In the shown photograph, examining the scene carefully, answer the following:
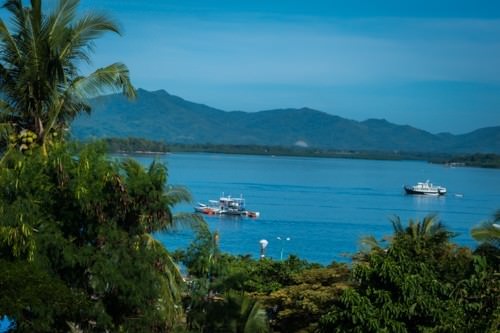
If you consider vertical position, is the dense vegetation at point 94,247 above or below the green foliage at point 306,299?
above

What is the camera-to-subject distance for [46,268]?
1316 centimetres

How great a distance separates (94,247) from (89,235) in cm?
23

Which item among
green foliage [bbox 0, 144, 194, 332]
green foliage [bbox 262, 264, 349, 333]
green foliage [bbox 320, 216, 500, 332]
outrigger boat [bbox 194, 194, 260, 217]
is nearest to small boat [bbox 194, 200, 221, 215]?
outrigger boat [bbox 194, 194, 260, 217]

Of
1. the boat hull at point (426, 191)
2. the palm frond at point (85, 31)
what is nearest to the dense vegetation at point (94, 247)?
the palm frond at point (85, 31)

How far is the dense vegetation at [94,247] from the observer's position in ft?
40.7

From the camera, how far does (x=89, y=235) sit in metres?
14.0

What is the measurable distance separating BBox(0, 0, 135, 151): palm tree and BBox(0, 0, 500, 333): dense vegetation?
0.02m

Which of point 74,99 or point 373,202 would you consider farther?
point 373,202

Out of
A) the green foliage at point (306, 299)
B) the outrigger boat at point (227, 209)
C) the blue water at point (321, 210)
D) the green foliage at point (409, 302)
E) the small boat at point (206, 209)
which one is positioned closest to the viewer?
the green foliage at point (409, 302)

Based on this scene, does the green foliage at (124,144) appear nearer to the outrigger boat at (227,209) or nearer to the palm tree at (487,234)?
the palm tree at (487,234)

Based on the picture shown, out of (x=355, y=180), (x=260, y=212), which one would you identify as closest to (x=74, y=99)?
(x=260, y=212)

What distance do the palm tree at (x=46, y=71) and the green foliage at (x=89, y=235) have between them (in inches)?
25.8

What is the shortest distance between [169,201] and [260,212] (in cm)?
7478

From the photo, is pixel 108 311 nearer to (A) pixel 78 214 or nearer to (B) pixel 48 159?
(A) pixel 78 214
